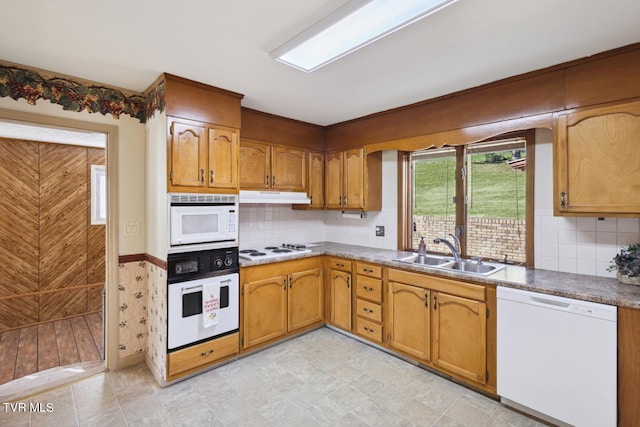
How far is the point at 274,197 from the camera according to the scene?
130 inches

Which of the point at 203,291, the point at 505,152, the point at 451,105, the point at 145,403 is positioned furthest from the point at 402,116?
the point at 145,403

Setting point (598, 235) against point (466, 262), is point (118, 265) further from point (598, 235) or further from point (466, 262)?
point (598, 235)

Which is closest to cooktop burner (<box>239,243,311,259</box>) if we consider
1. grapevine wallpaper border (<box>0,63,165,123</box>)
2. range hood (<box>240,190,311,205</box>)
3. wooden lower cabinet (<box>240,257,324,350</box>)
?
wooden lower cabinet (<box>240,257,324,350</box>)

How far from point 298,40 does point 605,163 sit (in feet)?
6.87

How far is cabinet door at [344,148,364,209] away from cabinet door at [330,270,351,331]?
0.82 metres

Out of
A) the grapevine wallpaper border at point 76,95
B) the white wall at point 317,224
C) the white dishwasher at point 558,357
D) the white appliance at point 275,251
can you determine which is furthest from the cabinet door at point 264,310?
the white dishwasher at point 558,357

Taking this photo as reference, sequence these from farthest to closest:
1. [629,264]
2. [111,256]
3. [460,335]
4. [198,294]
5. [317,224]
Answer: [317,224] → [111,256] → [198,294] → [460,335] → [629,264]

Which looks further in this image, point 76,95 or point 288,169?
point 288,169

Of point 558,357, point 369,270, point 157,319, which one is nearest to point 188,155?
point 157,319

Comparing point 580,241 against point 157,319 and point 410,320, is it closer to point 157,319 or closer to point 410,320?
point 410,320

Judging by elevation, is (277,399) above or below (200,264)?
below

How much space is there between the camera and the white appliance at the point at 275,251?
10.2 ft

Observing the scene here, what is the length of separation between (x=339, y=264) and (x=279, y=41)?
2234 mm

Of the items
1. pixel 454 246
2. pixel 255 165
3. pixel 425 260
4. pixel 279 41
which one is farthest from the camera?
pixel 255 165
